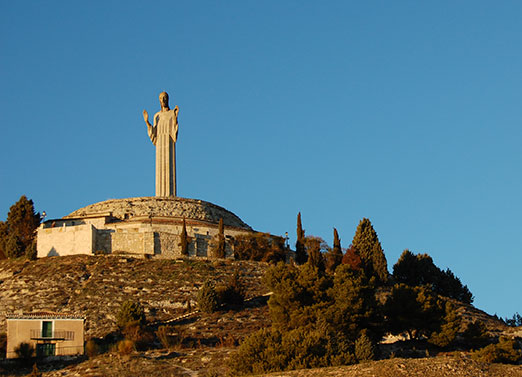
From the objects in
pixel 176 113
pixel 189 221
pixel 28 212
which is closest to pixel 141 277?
pixel 189 221

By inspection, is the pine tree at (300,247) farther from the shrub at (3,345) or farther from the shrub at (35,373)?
the shrub at (35,373)

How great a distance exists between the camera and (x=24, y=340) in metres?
37.2

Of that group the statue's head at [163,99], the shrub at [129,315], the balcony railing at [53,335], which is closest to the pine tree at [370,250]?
the statue's head at [163,99]

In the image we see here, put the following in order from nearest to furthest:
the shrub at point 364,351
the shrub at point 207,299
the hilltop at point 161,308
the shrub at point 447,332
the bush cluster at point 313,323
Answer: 1. the hilltop at point 161,308
2. the bush cluster at point 313,323
3. the shrub at point 364,351
4. the shrub at point 447,332
5. the shrub at point 207,299

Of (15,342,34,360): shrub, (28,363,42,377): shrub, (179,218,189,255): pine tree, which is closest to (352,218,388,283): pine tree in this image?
(179,218,189,255): pine tree

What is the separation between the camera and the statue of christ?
60.2 m

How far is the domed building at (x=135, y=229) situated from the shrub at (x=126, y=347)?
16279 millimetres

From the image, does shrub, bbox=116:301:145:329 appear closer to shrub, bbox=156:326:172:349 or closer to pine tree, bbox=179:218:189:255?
shrub, bbox=156:326:172:349

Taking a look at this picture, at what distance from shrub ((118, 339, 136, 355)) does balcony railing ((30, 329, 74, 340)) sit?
7.09 feet

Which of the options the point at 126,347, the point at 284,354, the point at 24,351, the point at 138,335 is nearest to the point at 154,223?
the point at 138,335

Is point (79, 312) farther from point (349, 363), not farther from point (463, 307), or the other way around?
point (463, 307)

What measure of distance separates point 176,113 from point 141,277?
16349 mm

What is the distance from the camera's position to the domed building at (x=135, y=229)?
5378cm

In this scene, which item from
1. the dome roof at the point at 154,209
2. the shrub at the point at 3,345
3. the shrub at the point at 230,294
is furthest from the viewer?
the dome roof at the point at 154,209
